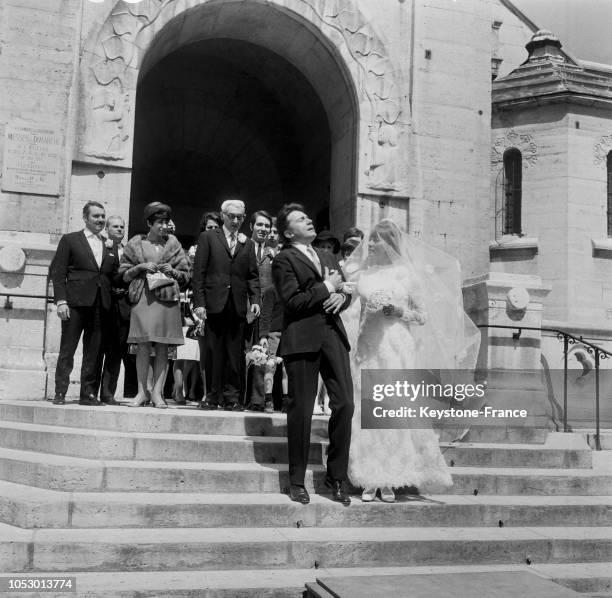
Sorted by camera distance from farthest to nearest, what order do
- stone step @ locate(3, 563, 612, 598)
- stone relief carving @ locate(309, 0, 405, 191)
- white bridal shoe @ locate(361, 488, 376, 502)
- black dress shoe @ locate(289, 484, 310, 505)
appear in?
stone relief carving @ locate(309, 0, 405, 191), white bridal shoe @ locate(361, 488, 376, 502), black dress shoe @ locate(289, 484, 310, 505), stone step @ locate(3, 563, 612, 598)

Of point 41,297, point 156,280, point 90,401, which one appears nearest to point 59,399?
point 90,401

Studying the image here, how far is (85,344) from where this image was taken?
8164 millimetres

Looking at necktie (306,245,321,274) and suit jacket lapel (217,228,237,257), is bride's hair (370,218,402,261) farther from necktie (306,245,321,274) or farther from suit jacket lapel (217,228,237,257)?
suit jacket lapel (217,228,237,257)

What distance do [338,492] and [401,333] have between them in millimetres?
1385

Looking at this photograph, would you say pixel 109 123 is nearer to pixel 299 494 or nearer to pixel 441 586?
pixel 299 494

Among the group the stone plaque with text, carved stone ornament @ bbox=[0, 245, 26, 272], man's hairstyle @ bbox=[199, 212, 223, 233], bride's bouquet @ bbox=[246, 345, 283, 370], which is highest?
the stone plaque with text

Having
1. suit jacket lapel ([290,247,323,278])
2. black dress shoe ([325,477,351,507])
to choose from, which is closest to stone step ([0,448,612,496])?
black dress shoe ([325,477,351,507])

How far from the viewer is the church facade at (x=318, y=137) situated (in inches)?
430

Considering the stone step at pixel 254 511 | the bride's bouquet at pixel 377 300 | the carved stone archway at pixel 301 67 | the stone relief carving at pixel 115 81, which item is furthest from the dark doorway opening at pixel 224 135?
the stone step at pixel 254 511

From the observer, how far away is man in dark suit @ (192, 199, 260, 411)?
321 inches

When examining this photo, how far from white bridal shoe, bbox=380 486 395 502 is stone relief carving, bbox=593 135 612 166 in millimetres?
12775

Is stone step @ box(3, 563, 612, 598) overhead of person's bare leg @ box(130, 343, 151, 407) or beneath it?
beneath

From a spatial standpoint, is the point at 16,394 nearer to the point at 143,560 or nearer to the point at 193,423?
the point at 193,423

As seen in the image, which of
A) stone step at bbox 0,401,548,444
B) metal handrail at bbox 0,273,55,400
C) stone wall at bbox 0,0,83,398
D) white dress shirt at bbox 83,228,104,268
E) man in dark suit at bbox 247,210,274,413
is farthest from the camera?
stone wall at bbox 0,0,83,398
